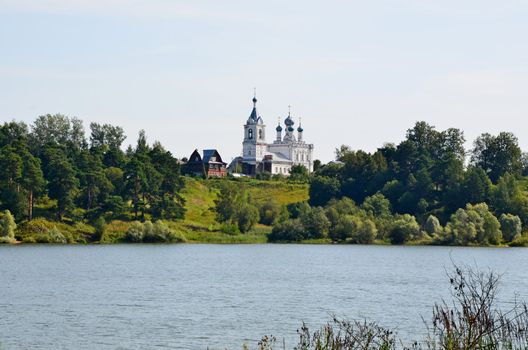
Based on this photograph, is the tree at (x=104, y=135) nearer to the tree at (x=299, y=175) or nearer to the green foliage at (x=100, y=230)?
the tree at (x=299, y=175)

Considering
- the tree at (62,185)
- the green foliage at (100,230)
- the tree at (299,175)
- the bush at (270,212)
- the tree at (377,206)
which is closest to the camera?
the green foliage at (100,230)

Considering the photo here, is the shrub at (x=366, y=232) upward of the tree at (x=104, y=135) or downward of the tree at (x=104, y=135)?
downward

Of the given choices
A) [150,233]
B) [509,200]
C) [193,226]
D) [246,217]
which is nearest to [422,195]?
[509,200]

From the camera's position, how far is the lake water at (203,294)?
33.8 m

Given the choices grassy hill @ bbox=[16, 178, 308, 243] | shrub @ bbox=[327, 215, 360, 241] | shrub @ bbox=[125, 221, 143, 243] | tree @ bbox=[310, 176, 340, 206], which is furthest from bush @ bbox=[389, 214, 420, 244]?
shrub @ bbox=[125, 221, 143, 243]

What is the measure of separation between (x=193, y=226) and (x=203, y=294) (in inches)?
2298

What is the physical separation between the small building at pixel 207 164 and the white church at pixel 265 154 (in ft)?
40.1

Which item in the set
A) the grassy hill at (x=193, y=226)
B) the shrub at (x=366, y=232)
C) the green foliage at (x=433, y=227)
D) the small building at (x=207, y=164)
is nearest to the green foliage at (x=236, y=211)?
the grassy hill at (x=193, y=226)

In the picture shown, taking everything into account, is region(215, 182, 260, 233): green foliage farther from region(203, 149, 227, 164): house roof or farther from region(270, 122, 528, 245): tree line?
region(203, 149, 227, 164): house roof

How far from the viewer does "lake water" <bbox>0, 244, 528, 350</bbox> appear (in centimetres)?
3381

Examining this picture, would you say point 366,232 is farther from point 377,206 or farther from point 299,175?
point 299,175

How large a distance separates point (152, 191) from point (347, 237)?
21.5 m

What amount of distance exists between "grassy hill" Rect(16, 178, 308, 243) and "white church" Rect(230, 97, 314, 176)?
4787cm

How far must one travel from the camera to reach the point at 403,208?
115 m
